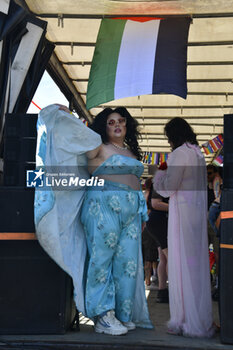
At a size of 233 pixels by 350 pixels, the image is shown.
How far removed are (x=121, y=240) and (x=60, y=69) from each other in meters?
3.86

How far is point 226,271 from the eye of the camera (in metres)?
2.96

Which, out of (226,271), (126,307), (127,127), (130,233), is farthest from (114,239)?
(127,127)

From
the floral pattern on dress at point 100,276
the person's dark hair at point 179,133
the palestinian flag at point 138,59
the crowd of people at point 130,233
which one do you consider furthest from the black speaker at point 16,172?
the palestinian flag at point 138,59

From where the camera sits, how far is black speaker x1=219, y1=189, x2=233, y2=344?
9.56 feet

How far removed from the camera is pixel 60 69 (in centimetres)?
648

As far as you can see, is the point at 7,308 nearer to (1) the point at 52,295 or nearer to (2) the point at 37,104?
(1) the point at 52,295

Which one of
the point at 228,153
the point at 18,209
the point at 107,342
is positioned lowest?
the point at 107,342

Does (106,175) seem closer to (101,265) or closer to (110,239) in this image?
(110,239)

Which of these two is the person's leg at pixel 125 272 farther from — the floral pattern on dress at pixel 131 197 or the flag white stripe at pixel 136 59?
the flag white stripe at pixel 136 59

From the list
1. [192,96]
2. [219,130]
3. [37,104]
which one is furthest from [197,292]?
[219,130]

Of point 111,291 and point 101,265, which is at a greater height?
point 101,265

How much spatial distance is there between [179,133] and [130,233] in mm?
931

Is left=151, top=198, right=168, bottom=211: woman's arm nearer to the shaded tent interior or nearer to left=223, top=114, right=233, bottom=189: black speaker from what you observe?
the shaded tent interior

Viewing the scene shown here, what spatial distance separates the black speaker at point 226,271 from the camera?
9.56ft
